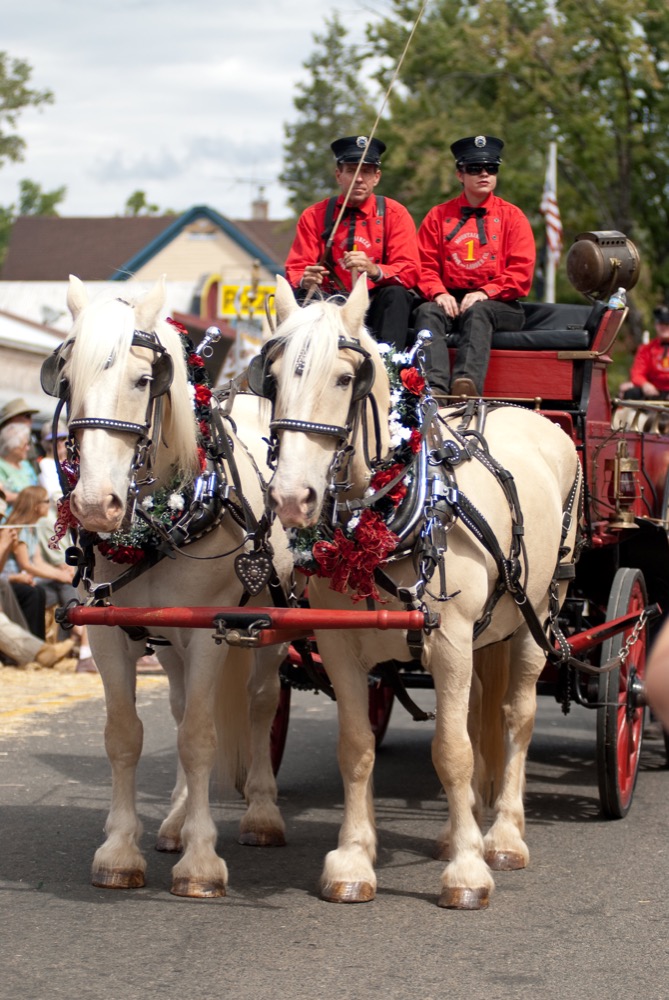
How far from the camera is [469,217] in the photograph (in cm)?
721

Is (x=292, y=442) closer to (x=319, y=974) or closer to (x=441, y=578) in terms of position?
(x=441, y=578)

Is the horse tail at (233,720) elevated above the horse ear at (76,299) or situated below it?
below

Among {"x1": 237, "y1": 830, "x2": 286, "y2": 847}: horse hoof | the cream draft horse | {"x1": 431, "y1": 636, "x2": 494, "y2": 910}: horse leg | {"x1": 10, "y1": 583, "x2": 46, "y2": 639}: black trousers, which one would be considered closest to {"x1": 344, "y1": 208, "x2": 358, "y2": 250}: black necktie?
the cream draft horse

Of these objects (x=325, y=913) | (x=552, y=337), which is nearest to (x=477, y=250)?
(x=552, y=337)

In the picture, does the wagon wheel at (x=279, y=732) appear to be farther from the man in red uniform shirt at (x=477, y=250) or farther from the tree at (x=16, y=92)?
the tree at (x=16, y=92)

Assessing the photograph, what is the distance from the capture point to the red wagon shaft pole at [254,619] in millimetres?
4637

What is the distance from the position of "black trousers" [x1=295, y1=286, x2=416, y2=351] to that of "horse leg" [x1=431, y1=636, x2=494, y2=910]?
71.3 inches

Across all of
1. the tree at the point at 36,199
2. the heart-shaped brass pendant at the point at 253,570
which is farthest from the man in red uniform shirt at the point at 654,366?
the tree at the point at 36,199

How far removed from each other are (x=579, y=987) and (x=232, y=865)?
184cm

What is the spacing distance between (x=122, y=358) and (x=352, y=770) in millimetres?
1742

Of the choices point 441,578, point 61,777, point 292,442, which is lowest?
point 61,777

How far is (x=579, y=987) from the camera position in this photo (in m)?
4.17

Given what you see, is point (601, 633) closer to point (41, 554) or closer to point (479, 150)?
point (479, 150)

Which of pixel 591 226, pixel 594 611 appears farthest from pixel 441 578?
pixel 591 226
